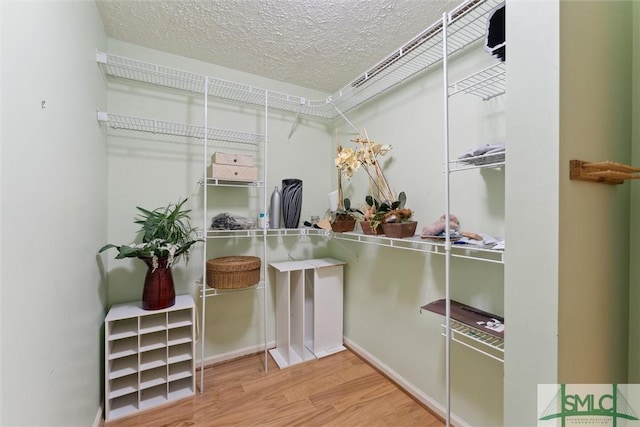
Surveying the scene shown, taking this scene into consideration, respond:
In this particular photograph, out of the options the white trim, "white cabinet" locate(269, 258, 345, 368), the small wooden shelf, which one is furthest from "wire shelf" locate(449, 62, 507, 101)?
the white trim

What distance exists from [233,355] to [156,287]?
2.87 feet

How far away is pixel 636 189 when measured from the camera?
2.80 ft

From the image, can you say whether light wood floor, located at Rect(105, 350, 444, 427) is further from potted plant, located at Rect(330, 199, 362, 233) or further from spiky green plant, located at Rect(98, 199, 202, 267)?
potted plant, located at Rect(330, 199, 362, 233)

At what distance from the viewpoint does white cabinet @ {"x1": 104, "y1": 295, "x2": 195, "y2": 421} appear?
1402mm

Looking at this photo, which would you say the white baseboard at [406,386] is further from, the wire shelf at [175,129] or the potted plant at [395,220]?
the wire shelf at [175,129]

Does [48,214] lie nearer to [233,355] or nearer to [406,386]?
[233,355]

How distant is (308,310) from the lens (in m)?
2.12

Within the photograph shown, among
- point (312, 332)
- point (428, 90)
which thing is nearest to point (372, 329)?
point (312, 332)

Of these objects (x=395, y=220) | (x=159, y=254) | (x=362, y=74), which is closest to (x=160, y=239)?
(x=159, y=254)

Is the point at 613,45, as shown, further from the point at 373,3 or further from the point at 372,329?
the point at 372,329

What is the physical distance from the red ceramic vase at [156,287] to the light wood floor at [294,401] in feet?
1.97

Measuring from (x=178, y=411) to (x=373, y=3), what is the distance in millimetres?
2464

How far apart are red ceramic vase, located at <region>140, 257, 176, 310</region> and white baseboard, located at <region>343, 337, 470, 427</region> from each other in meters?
1.43

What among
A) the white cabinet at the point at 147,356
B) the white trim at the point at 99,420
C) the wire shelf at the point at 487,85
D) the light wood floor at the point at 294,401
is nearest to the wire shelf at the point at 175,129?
the white cabinet at the point at 147,356
